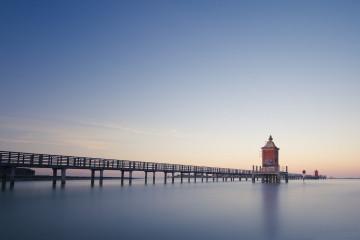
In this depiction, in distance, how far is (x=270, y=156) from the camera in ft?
202

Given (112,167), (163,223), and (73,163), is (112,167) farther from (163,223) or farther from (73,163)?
(163,223)

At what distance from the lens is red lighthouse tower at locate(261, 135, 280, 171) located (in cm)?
6123

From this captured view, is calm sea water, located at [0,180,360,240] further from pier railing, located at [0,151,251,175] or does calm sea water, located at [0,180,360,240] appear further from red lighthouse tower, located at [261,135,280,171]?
red lighthouse tower, located at [261,135,280,171]

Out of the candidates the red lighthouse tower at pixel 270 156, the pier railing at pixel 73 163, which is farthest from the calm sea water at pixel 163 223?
the red lighthouse tower at pixel 270 156

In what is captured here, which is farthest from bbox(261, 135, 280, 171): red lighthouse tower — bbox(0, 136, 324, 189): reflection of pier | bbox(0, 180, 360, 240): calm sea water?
bbox(0, 180, 360, 240): calm sea water

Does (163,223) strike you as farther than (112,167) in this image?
No

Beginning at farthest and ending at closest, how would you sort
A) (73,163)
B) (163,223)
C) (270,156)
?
(270,156) → (73,163) → (163,223)

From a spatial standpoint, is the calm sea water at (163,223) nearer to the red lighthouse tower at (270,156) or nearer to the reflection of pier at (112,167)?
the reflection of pier at (112,167)

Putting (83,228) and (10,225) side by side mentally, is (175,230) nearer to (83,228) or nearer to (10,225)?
(83,228)

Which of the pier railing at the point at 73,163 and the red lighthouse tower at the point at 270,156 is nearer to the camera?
the pier railing at the point at 73,163

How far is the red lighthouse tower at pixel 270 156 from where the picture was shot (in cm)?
Answer: 6123

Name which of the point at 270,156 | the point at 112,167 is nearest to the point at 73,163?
the point at 112,167

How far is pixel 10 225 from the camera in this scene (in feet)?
40.3

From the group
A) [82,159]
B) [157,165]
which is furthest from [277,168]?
[82,159]
